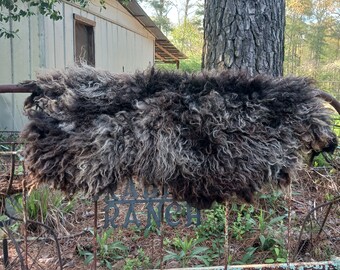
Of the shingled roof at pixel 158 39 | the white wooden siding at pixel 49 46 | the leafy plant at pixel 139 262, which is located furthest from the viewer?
the shingled roof at pixel 158 39

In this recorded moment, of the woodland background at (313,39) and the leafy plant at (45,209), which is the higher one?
the woodland background at (313,39)

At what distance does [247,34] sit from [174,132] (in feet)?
3.50

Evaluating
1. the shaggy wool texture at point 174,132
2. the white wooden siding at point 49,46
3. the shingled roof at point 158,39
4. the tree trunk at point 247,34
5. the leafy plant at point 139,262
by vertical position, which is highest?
the shingled roof at point 158,39

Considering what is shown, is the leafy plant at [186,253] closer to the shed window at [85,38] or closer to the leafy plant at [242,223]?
the leafy plant at [242,223]

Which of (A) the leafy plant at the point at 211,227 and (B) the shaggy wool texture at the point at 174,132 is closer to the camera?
(B) the shaggy wool texture at the point at 174,132

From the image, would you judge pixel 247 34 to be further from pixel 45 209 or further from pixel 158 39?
pixel 158 39

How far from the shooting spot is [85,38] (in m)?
5.75

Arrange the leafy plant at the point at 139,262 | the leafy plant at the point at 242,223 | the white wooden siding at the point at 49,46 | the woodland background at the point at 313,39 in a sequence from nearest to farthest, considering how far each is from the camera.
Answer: the leafy plant at the point at 139,262 → the leafy plant at the point at 242,223 → the white wooden siding at the point at 49,46 → the woodland background at the point at 313,39

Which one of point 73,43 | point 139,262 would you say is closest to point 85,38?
point 73,43

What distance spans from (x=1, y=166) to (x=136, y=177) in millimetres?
727

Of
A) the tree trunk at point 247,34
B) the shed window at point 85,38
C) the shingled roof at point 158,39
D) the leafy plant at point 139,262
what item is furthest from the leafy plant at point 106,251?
the shingled roof at point 158,39

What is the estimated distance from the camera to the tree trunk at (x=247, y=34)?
72.9 inches

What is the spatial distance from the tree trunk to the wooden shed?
524mm

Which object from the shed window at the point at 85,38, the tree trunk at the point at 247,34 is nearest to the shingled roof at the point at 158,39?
the shed window at the point at 85,38
